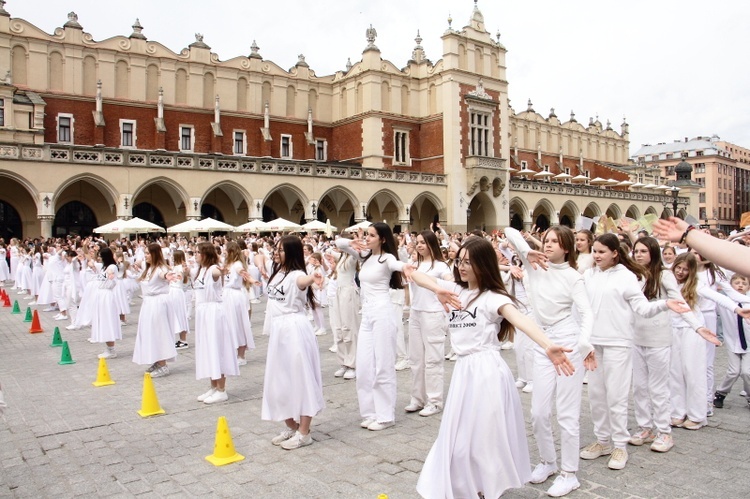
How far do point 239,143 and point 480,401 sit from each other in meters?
37.5

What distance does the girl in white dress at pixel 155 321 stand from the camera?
28.6ft

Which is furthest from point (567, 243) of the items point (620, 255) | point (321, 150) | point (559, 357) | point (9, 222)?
point (321, 150)

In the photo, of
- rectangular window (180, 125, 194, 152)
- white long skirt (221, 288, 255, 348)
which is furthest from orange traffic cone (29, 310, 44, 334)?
rectangular window (180, 125, 194, 152)

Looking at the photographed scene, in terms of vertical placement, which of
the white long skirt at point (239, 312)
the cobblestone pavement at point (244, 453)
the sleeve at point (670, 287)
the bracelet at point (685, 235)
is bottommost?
the cobblestone pavement at point (244, 453)

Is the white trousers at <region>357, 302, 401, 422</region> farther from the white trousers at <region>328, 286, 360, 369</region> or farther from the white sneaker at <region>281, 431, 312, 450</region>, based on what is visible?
the white trousers at <region>328, 286, 360, 369</region>

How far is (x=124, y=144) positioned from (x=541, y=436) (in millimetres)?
35366

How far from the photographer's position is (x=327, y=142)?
43.3 metres

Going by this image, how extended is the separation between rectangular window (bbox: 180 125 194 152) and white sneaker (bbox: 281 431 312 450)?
112 ft

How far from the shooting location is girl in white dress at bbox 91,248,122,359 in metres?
10.4

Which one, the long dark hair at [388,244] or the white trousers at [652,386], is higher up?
the long dark hair at [388,244]

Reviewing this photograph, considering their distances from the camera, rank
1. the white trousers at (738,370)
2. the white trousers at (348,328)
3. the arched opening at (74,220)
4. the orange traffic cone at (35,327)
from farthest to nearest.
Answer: the arched opening at (74,220)
the orange traffic cone at (35,327)
the white trousers at (348,328)
the white trousers at (738,370)

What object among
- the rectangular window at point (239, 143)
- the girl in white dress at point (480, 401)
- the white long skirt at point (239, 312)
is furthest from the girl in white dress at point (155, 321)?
the rectangular window at point (239, 143)

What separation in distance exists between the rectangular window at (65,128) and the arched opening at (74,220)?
13.4 feet

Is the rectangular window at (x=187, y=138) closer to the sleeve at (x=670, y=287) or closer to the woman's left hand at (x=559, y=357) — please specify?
the sleeve at (x=670, y=287)
